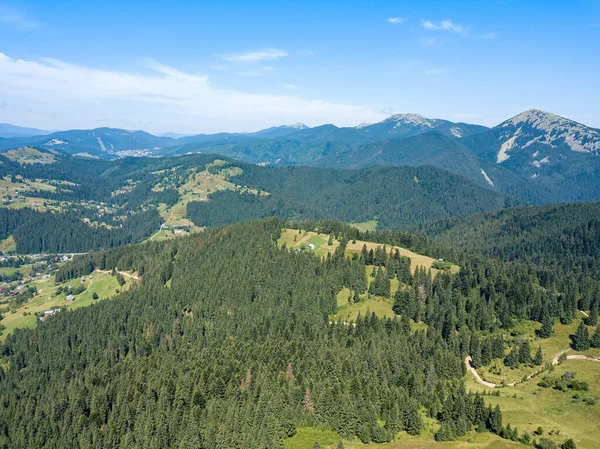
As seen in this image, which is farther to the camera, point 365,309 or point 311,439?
point 365,309

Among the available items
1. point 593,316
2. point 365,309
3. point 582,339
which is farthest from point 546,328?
point 365,309

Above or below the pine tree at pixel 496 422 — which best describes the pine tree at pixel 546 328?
above

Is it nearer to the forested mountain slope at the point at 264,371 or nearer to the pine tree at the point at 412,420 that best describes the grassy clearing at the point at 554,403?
the forested mountain slope at the point at 264,371

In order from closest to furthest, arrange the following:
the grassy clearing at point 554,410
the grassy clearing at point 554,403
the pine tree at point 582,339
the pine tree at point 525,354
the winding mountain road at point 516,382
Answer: the grassy clearing at point 554,410 → the grassy clearing at point 554,403 → the winding mountain road at point 516,382 → the pine tree at point 525,354 → the pine tree at point 582,339

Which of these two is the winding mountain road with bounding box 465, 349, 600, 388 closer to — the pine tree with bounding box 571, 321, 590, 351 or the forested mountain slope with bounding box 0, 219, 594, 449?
the pine tree with bounding box 571, 321, 590, 351

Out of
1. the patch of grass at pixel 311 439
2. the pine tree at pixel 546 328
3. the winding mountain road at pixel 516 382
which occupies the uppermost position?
the pine tree at pixel 546 328

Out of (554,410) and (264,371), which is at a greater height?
(554,410)

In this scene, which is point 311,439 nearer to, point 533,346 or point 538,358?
point 538,358

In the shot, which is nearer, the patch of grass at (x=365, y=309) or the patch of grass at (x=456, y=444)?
the patch of grass at (x=456, y=444)

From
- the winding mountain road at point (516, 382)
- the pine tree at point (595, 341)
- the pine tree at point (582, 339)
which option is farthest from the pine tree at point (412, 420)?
the pine tree at point (595, 341)

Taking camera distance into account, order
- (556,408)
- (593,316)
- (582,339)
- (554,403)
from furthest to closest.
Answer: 1. (593,316)
2. (582,339)
3. (554,403)
4. (556,408)

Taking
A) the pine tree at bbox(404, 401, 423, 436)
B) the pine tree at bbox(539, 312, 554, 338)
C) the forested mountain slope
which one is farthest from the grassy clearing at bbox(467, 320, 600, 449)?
the pine tree at bbox(404, 401, 423, 436)

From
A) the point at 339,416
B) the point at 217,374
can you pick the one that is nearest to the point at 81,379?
the point at 217,374

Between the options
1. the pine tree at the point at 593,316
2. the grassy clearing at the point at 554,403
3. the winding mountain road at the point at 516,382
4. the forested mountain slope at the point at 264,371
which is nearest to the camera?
the grassy clearing at the point at 554,403
